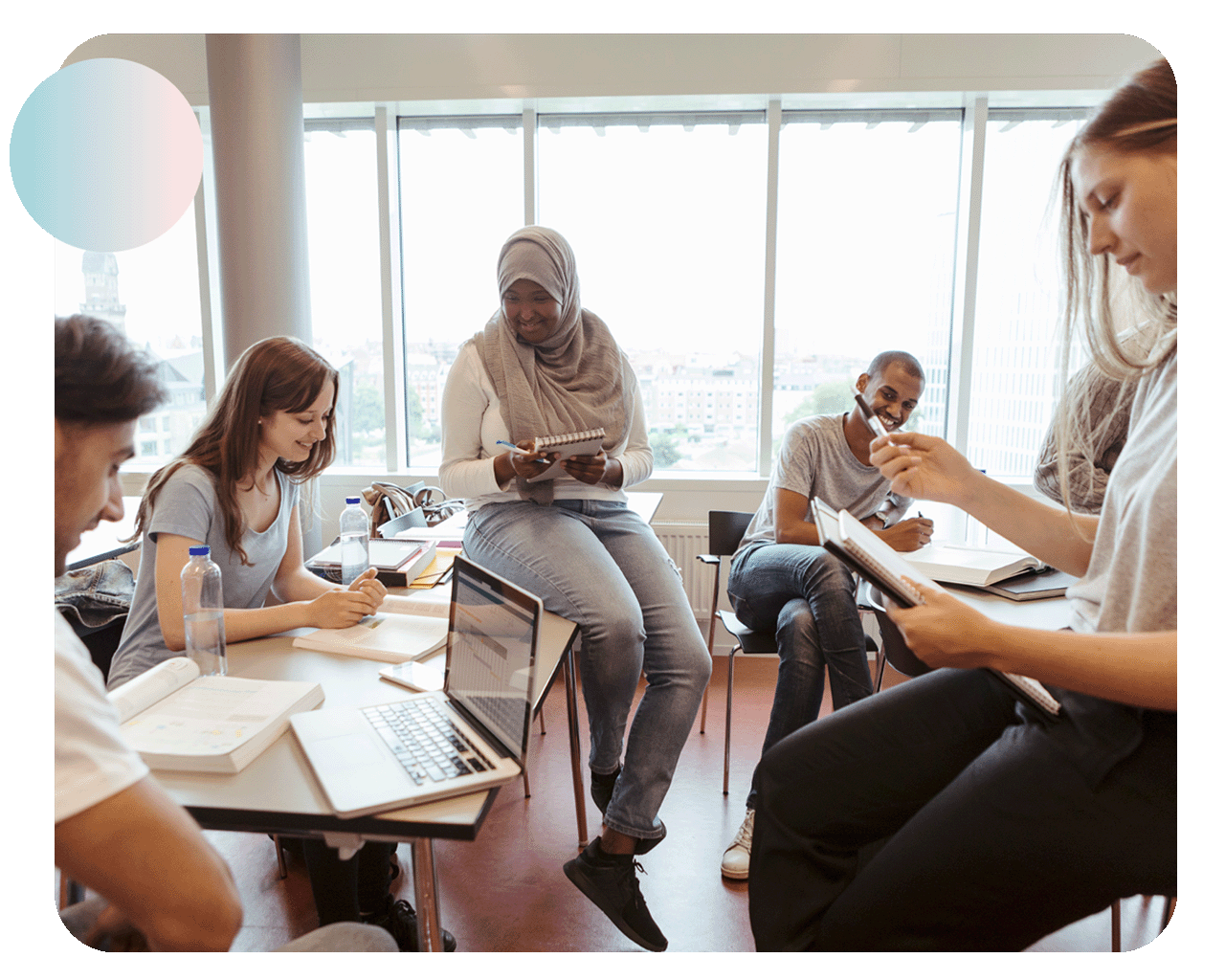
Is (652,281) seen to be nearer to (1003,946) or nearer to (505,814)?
(505,814)

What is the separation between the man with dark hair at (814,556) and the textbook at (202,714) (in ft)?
4.20

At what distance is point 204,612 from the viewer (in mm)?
1382

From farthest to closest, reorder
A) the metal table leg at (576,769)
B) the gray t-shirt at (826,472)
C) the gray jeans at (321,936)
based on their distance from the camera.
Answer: the gray t-shirt at (826,472) < the metal table leg at (576,769) < the gray jeans at (321,936)

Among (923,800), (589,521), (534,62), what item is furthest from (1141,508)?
Answer: (534,62)

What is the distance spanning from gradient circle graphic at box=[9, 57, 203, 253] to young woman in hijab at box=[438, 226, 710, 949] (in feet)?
4.46

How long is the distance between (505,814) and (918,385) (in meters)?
1.81

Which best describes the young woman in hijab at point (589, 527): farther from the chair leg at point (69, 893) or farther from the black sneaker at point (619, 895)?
the chair leg at point (69, 893)

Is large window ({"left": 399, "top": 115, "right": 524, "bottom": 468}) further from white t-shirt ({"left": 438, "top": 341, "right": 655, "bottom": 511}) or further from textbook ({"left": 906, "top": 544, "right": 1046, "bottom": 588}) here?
textbook ({"left": 906, "top": 544, "right": 1046, "bottom": 588})

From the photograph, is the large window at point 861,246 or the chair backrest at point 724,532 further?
the large window at point 861,246

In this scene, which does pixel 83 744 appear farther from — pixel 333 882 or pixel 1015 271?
pixel 1015 271

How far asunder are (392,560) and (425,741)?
948 millimetres

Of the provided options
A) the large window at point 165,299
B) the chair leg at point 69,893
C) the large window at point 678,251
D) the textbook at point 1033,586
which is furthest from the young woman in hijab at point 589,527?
the large window at point 165,299

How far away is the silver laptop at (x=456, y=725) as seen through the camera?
3.24ft

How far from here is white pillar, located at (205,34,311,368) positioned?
126 inches
